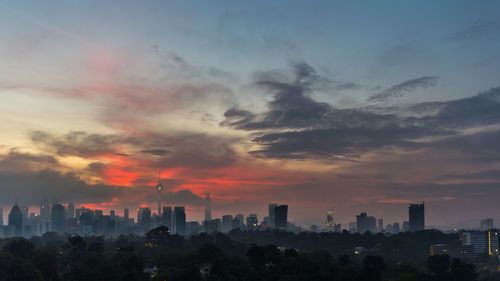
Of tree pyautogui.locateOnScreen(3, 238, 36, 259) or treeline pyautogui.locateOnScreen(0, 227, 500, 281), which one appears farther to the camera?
tree pyautogui.locateOnScreen(3, 238, 36, 259)

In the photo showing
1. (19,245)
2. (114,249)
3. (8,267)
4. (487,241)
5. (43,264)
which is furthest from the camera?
(487,241)

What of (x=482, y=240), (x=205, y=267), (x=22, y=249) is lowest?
(x=482, y=240)

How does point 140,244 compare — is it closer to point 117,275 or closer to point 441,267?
point 117,275

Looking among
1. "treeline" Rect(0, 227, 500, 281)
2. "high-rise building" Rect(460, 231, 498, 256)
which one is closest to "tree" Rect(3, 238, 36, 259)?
"treeline" Rect(0, 227, 500, 281)

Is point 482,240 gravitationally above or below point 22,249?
below

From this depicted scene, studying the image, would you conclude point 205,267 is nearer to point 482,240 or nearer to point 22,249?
point 22,249

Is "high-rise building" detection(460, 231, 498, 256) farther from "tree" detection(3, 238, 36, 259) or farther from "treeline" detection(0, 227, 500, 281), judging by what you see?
"tree" detection(3, 238, 36, 259)

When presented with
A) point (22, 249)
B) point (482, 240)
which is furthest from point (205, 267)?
point (482, 240)

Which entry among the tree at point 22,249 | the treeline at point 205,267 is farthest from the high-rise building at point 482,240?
the tree at point 22,249

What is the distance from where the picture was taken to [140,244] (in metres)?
107

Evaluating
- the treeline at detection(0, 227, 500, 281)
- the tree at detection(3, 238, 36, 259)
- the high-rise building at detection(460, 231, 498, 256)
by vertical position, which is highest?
the tree at detection(3, 238, 36, 259)

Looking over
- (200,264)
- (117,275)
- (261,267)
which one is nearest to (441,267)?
(261,267)

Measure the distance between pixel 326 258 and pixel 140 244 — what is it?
48648 mm

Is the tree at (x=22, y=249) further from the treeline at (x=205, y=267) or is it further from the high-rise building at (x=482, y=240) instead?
the high-rise building at (x=482, y=240)
